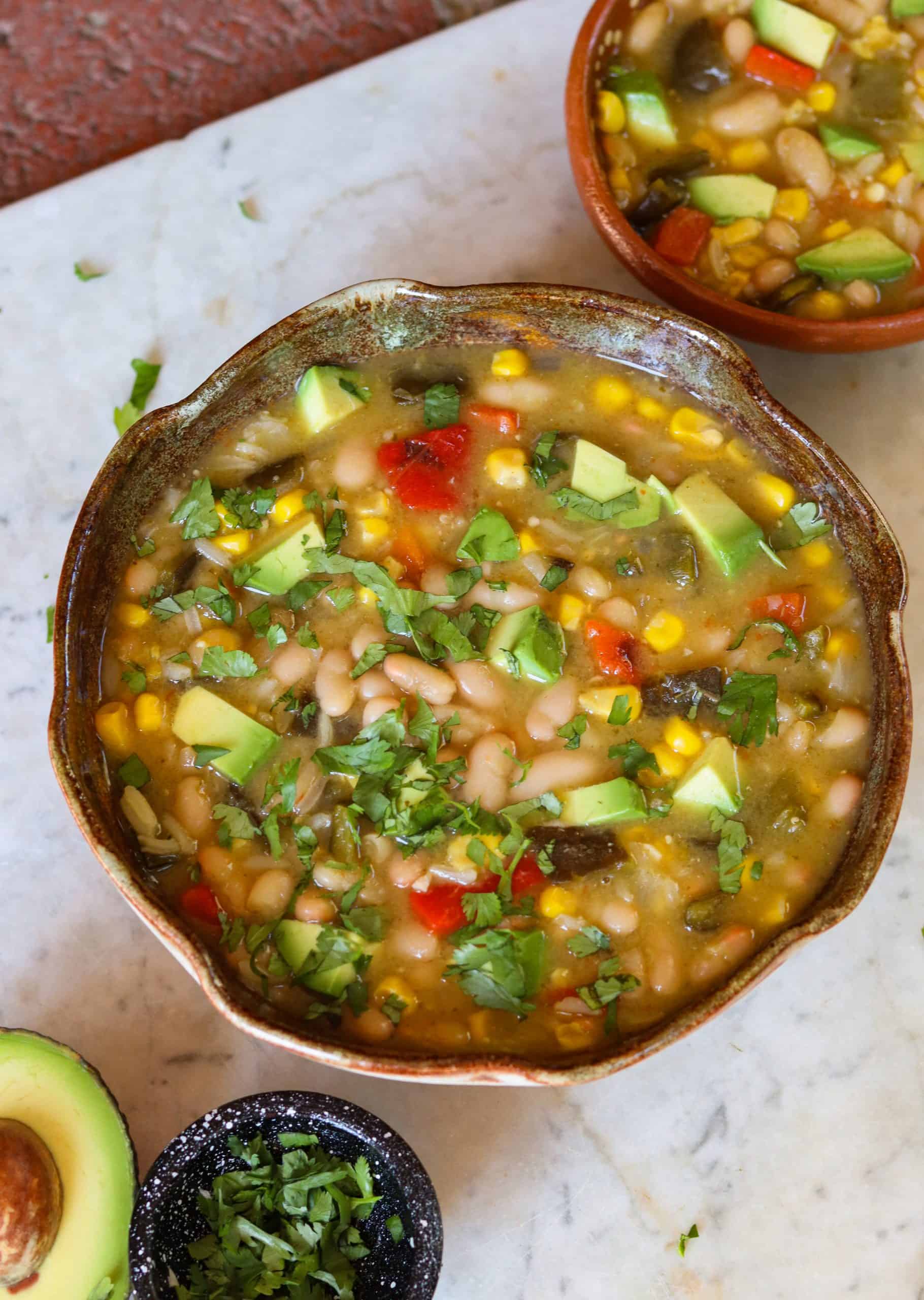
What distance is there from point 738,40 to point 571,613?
5.48 ft

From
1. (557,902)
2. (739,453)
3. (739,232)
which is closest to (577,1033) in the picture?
(557,902)

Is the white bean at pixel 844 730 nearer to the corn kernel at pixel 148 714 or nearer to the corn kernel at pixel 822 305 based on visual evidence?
the corn kernel at pixel 822 305

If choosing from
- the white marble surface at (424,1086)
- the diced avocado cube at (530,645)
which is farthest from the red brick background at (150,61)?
the diced avocado cube at (530,645)

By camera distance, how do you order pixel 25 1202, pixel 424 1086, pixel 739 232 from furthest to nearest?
pixel 739 232 → pixel 424 1086 → pixel 25 1202

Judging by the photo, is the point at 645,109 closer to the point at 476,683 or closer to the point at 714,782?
the point at 476,683

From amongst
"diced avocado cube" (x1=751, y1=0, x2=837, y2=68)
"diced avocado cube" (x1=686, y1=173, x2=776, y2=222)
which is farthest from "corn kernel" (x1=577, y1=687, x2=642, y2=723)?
"diced avocado cube" (x1=751, y1=0, x2=837, y2=68)

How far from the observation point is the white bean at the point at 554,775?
9.18 ft

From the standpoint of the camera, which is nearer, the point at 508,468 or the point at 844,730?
the point at 844,730

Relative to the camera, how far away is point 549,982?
2750 millimetres

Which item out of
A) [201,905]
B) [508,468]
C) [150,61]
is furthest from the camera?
[150,61]

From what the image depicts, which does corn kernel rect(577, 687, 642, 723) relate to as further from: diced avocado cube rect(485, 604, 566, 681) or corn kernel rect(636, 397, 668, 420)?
corn kernel rect(636, 397, 668, 420)

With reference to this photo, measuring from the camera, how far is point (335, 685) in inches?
111

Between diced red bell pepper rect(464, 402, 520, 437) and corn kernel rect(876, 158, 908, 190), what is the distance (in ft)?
4.01

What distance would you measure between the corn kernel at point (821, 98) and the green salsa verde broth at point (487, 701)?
3.26ft
